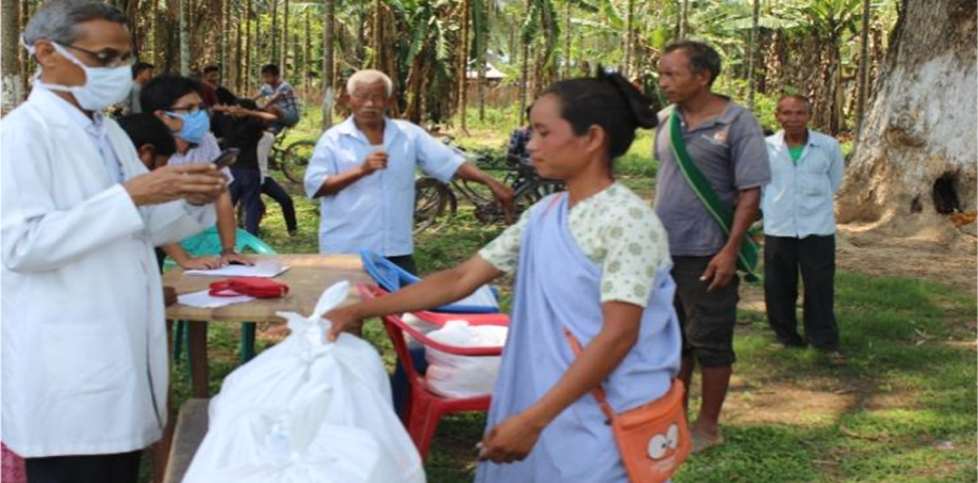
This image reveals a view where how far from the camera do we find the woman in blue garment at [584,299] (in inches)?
91.8

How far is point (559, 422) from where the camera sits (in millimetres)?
2451

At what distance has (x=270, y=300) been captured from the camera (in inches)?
138

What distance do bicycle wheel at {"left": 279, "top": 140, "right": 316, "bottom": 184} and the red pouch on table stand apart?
12286mm

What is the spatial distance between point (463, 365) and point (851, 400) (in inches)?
109

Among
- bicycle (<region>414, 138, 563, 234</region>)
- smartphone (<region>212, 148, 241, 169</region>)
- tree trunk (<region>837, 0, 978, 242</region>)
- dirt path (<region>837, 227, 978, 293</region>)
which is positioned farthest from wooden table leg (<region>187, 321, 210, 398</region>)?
tree trunk (<region>837, 0, 978, 242</region>)

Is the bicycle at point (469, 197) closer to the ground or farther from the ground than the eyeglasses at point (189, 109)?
closer to the ground

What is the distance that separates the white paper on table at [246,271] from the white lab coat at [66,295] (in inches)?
47.9

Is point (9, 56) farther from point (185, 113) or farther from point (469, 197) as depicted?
point (469, 197)

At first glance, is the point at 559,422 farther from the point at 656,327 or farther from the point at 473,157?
the point at 473,157

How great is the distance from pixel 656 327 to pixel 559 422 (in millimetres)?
306

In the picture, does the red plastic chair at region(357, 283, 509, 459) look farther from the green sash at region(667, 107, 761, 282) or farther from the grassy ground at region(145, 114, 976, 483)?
the green sash at region(667, 107, 761, 282)

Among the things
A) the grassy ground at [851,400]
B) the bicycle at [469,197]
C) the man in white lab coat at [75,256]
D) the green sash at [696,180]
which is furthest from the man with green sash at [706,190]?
the bicycle at [469,197]

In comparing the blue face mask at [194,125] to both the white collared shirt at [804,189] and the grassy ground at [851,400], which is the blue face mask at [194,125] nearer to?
the grassy ground at [851,400]

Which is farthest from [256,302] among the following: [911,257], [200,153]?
[911,257]
